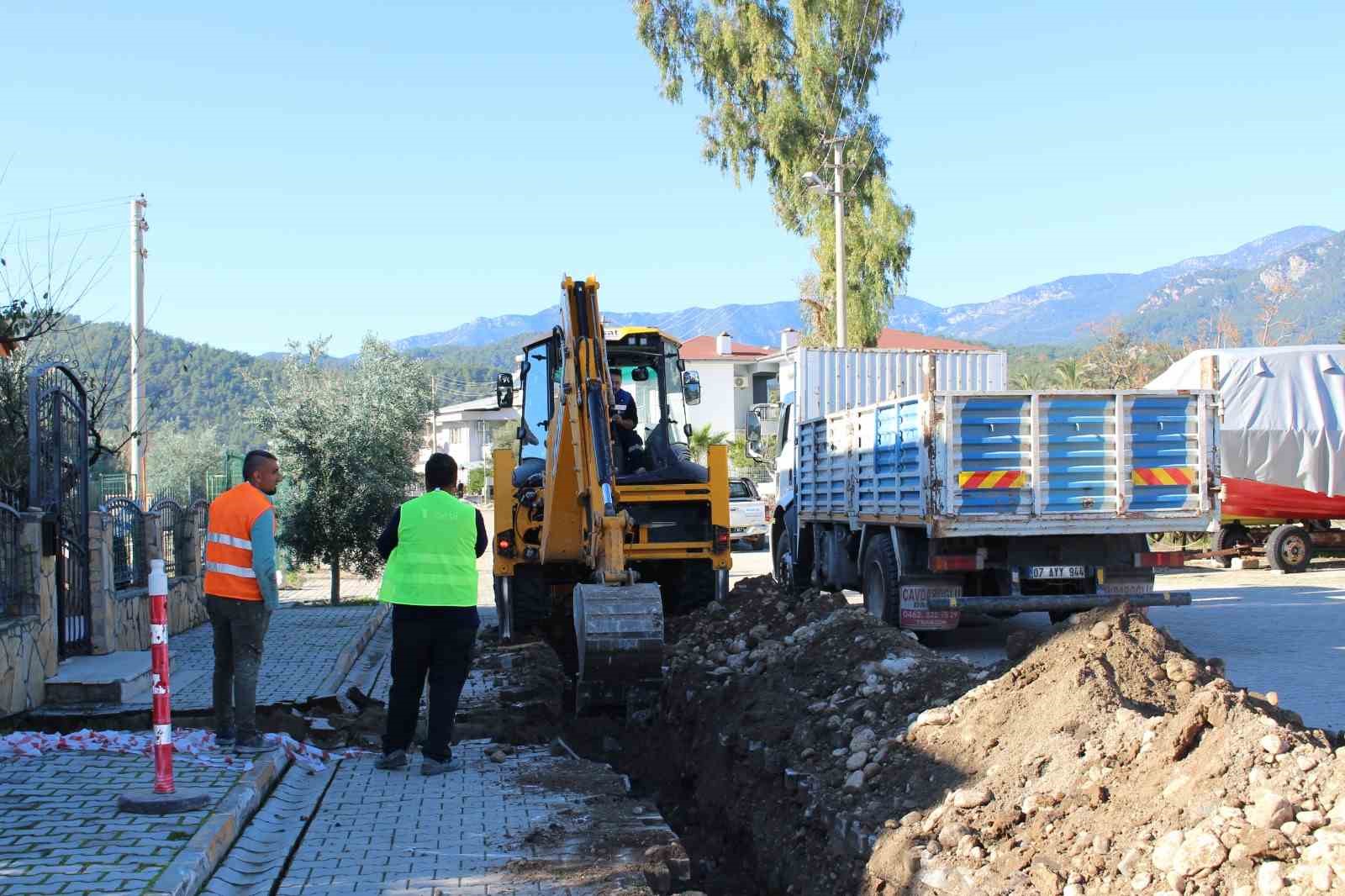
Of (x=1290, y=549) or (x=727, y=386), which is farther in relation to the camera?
(x=727, y=386)

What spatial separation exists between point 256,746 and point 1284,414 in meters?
19.8

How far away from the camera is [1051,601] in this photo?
12.3m

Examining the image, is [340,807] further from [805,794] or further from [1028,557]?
[1028,557]

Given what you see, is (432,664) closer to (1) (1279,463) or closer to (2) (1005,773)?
(2) (1005,773)

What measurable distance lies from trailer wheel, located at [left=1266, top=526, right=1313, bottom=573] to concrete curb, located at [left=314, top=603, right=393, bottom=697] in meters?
14.5

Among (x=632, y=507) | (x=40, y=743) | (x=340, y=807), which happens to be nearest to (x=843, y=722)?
(x=340, y=807)

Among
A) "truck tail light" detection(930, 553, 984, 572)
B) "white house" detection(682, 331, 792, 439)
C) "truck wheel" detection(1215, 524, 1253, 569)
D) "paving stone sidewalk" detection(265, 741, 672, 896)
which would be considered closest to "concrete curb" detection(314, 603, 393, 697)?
"paving stone sidewalk" detection(265, 741, 672, 896)

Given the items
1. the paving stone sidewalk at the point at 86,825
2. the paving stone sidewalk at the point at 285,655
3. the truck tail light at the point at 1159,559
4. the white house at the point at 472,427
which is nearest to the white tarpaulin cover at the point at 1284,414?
the truck tail light at the point at 1159,559

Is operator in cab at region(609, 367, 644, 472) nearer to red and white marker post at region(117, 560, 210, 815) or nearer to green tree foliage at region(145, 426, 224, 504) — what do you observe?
red and white marker post at region(117, 560, 210, 815)

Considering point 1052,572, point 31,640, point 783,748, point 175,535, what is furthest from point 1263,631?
point 175,535

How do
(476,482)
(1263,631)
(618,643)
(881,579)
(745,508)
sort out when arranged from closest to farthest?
(618,643) → (881,579) → (1263,631) → (745,508) → (476,482)

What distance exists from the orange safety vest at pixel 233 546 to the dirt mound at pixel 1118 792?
3.94m

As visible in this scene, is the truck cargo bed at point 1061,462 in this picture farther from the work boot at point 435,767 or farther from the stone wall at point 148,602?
the stone wall at point 148,602

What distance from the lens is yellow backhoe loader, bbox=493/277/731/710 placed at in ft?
27.9
